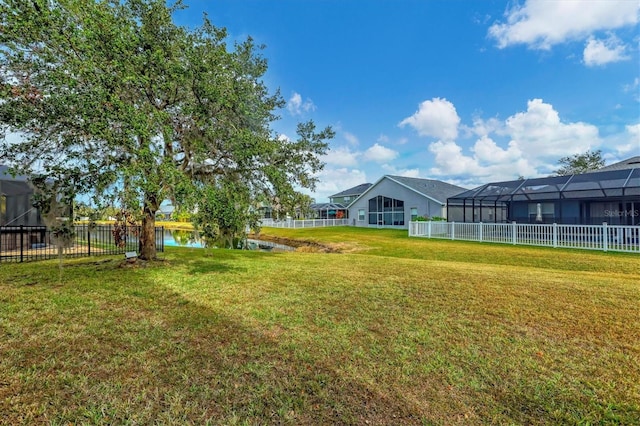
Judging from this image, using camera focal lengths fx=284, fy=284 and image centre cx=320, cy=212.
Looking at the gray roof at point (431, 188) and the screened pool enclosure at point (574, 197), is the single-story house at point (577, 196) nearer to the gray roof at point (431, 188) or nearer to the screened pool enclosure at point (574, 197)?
the screened pool enclosure at point (574, 197)

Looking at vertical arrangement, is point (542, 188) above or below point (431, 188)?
below

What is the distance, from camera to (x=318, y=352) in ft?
10.4

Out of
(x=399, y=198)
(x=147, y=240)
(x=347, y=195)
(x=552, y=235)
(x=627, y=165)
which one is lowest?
(x=552, y=235)

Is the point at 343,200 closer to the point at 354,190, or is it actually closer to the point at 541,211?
the point at 354,190

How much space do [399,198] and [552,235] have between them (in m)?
14.9

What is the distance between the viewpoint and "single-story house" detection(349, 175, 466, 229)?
2469 centimetres

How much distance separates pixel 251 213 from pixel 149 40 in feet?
14.2

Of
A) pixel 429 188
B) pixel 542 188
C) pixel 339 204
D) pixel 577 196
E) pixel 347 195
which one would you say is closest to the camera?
pixel 577 196

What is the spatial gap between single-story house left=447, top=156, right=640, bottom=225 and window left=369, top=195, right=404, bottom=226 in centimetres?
787

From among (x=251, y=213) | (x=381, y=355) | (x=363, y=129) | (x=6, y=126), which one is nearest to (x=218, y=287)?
(x=251, y=213)

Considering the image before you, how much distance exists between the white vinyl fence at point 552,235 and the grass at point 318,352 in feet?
21.7

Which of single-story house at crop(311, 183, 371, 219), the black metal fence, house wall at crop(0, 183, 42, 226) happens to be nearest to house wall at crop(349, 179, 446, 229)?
single-story house at crop(311, 183, 371, 219)

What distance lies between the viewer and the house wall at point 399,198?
80.2ft

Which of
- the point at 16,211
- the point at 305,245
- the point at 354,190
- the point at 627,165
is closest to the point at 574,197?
the point at 627,165
